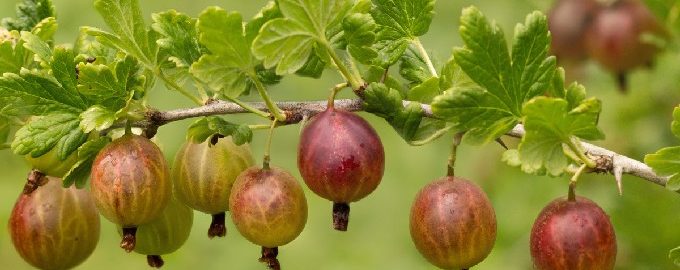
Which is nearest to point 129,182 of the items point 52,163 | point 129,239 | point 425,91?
point 129,239

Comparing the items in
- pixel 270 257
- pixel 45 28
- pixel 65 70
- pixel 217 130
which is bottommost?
pixel 270 257

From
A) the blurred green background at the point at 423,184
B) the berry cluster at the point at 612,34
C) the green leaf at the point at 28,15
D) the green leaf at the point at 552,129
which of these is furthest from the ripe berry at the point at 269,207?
the berry cluster at the point at 612,34

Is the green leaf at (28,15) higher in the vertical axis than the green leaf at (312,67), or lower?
higher

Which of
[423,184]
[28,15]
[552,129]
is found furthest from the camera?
[423,184]

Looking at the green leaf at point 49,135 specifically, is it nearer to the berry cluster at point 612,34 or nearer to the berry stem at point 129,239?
the berry stem at point 129,239

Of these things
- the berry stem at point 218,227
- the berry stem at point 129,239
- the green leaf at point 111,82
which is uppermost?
the green leaf at point 111,82

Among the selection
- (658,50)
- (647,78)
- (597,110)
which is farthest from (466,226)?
(647,78)

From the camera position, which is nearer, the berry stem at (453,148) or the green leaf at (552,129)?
the green leaf at (552,129)

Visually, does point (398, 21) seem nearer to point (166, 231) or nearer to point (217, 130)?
point (217, 130)
